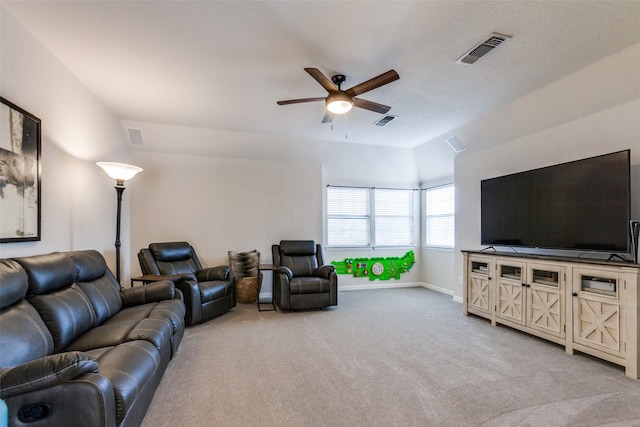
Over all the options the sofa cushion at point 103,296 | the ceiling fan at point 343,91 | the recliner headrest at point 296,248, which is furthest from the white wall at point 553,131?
the sofa cushion at point 103,296

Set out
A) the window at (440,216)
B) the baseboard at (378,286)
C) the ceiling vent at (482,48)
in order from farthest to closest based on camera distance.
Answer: the baseboard at (378,286)
the window at (440,216)
the ceiling vent at (482,48)

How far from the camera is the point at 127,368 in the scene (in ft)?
5.33

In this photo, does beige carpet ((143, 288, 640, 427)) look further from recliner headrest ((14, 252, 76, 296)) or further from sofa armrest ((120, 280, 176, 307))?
recliner headrest ((14, 252, 76, 296))

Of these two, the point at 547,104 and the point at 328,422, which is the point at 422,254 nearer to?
the point at 547,104

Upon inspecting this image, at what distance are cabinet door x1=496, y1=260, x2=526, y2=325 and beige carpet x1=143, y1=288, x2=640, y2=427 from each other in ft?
0.71

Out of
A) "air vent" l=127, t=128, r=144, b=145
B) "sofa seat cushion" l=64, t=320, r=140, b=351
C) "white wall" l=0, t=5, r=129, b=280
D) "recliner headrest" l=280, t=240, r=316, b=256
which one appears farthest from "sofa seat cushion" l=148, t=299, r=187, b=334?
"air vent" l=127, t=128, r=144, b=145

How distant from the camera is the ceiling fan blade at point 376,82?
2.45 metres

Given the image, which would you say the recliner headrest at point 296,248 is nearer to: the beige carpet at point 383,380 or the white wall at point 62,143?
the beige carpet at point 383,380

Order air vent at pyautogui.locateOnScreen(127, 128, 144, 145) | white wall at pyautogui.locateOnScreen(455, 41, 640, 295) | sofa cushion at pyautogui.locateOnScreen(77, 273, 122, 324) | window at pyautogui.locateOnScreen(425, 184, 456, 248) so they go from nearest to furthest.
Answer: sofa cushion at pyautogui.locateOnScreen(77, 273, 122, 324)
white wall at pyautogui.locateOnScreen(455, 41, 640, 295)
air vent at pyautogui.locateOnScreen(127, 128, 144, 145)
window at pyautogui.locateOnScreen(425, 184, 456, 248)

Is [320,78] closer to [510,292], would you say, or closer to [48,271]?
[48,271]

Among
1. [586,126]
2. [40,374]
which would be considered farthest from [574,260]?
[40,374]

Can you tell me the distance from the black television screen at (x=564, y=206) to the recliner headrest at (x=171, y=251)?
440 centimetres

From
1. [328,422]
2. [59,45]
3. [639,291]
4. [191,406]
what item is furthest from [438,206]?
[59,45]

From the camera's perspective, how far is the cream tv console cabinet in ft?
8.30
